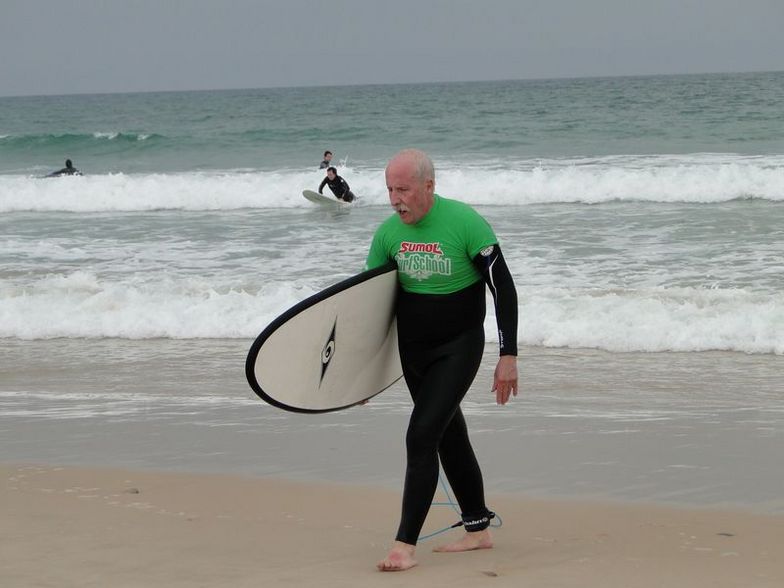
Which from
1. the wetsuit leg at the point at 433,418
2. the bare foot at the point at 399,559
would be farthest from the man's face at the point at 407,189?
the bare foot at the point at 399,559

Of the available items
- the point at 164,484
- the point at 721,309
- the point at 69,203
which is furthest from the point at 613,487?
the point at 69,203

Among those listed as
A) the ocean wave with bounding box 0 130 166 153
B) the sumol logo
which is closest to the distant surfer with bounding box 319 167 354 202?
the sumol logo

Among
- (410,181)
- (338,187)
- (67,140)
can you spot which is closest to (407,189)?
(410,181)

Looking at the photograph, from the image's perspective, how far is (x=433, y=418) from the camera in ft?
11.7

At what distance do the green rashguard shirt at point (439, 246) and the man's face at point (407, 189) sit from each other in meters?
0.04

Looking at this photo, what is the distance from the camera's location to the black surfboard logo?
12.5ft

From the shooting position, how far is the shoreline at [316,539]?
3527 millimetres

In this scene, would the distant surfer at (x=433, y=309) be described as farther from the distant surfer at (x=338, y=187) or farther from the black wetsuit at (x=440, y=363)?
the distant surfer at (x=338, y=187)

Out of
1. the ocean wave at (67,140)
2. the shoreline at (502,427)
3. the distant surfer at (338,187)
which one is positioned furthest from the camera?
the ocean wave at (67,140)

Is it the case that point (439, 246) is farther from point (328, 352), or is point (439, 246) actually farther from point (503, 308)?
point (328, 352)

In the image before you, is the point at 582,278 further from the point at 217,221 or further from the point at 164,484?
the point at 217,221

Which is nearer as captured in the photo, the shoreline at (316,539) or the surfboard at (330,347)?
the shoreline at (316,539)

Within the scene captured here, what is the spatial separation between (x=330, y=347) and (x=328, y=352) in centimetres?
2

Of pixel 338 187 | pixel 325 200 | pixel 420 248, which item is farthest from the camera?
pixel 338 187
